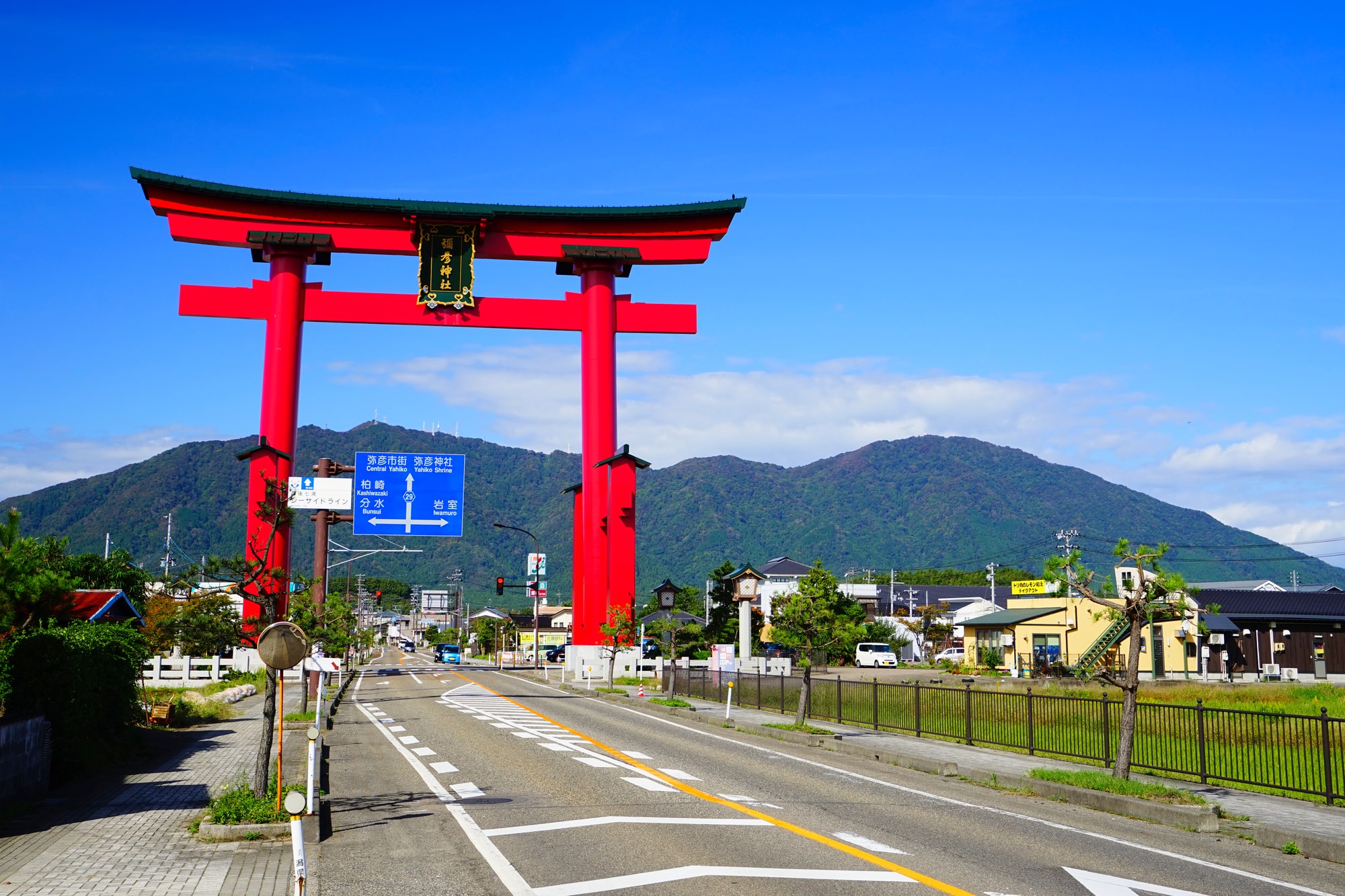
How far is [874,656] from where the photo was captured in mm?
70062

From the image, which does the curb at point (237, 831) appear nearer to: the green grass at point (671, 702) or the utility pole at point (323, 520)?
the green grass at point (671, 702)

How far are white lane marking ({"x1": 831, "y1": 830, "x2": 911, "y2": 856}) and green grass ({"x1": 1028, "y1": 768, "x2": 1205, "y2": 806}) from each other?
4.95 m

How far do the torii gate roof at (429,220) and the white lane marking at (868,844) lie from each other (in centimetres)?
3406

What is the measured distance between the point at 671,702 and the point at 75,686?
2057cm

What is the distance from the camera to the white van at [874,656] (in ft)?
229

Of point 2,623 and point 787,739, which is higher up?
point 2,623

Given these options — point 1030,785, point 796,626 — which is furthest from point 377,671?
point 1030,785

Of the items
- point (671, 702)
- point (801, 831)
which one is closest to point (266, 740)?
point (801, 831)

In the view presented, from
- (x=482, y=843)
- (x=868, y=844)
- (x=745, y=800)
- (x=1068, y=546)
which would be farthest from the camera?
(x=1068, y=546)

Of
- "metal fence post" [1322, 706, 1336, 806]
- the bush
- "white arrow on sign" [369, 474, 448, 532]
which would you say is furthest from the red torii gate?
"metal fence post" [1322, 706, 1336, 806]

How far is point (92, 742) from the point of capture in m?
16.9

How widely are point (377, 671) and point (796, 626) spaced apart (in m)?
44.2

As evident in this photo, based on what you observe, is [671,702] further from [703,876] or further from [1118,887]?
[1118,887]

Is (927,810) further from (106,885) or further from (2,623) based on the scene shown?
(2,623)
